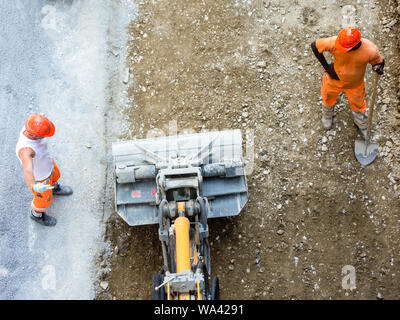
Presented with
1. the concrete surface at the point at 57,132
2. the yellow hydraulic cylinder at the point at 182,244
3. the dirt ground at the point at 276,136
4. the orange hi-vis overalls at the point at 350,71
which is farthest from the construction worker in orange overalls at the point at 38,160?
the orange hi-vis overalls at the point at 350,71

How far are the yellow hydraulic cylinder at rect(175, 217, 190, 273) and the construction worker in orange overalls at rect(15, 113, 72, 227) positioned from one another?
1.56 meters

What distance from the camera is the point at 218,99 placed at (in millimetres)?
6027

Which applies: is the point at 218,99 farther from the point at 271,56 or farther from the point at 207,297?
the point at 207,297

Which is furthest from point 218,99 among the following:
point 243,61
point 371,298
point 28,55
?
point 371,298

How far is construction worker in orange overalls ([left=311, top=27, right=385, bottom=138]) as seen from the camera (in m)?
4.78

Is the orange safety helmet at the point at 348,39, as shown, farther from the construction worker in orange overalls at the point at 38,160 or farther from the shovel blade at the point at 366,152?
the construction worker in orange overalls at the point at 38,160

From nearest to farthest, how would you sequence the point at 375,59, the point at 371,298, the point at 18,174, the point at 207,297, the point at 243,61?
the point at 207,297
the point at 375,59
the point at 371,298
the point at 18,174
the point at 243,61

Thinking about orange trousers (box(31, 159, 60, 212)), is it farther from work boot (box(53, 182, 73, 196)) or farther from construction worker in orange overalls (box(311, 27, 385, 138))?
construction worker in orange overalls (box(311, 27, 385, 138))

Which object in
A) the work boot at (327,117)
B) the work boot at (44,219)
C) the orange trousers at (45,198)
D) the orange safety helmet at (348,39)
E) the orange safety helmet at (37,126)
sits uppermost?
the orange safety helmet at (348,39)

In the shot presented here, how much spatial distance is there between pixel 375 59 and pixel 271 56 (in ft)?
5.19

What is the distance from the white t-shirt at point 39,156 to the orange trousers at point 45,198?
0.10 m

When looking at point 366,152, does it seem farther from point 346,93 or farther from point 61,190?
point 61,190

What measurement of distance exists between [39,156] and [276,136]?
2.93 metres

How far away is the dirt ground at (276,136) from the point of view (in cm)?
542
